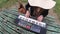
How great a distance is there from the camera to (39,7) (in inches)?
98.8

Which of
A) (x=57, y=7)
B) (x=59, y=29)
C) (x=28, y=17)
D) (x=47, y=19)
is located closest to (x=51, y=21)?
(x=47, y=19)

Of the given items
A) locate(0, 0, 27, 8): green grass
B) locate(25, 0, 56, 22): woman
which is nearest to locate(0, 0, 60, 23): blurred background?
locate(0, 0, 27, 8): green grass

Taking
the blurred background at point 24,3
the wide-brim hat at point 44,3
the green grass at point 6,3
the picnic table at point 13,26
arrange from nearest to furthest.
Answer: the wide-brim hat at point 44,3
the picnic table at point 13,26
the blurred background at point 24,3
the green grass at point 6,3

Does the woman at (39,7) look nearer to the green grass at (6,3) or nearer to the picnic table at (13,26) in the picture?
the picnic table at (13,26)

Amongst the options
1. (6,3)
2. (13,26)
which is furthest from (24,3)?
(13,26)

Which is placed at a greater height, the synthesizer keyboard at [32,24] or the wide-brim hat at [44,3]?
the wide-brim hat at [44,3]

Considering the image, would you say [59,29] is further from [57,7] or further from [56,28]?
[57,7]

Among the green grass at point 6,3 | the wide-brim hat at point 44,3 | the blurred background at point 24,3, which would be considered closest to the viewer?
the wide-brim hat at point 44,3

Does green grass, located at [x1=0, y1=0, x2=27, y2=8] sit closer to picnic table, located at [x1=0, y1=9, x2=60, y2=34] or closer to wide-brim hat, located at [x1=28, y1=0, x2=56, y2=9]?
picnic table, located at [x1=0, y1=9, x2=60, y2=34]

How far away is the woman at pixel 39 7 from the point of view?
2.43m

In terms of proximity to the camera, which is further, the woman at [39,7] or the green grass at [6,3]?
the green grass at [6,3]

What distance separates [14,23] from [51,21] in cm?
51

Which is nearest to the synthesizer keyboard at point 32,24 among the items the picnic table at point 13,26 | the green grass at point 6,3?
the picnic table at point 13,26

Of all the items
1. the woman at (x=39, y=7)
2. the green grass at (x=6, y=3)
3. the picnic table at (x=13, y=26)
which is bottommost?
the picnic table at (x=13, y=26)
